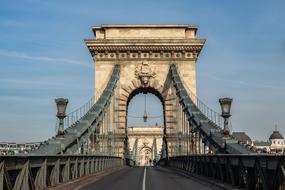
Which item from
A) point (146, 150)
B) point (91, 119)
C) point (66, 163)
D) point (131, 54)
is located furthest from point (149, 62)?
point (146, 150)

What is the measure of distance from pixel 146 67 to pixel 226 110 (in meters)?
32.2

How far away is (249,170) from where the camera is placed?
15.6m

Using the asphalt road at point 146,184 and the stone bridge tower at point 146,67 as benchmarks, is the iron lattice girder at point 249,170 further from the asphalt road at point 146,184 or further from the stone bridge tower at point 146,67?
the stone bridge tower at point 146,67

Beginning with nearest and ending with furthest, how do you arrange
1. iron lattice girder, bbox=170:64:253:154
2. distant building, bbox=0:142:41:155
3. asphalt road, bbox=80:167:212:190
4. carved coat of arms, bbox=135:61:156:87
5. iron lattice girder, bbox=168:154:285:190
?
iron lattice girder, bbox=168:154:285:190 < distant building, bbox=0:142:41:155 < asphalt road, bbox=80:167:212:190 < iron lattice girder, bbox=170:64:253:154 < carved coat of arms, bbox=135:61:156:87

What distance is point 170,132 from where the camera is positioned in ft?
178

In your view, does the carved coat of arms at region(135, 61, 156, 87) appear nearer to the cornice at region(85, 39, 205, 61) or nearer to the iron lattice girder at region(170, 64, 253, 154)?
the cornice at region(85, 39, 205, 61)

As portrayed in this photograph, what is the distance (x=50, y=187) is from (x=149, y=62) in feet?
132

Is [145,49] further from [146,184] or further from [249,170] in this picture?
[249,170]

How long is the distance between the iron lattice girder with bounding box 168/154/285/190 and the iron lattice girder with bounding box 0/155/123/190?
19.7 ft

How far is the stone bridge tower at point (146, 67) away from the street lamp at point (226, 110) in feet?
103

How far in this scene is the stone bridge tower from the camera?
54.3 m

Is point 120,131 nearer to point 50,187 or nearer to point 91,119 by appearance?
point 91,119

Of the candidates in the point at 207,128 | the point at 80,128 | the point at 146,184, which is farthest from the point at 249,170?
the point at 80,128

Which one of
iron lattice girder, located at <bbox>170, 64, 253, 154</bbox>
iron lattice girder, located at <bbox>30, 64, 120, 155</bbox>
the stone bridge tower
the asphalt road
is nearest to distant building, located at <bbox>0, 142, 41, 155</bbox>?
iron lattice girder, located at <bbox>30, 64, 120, 155</bbox>
